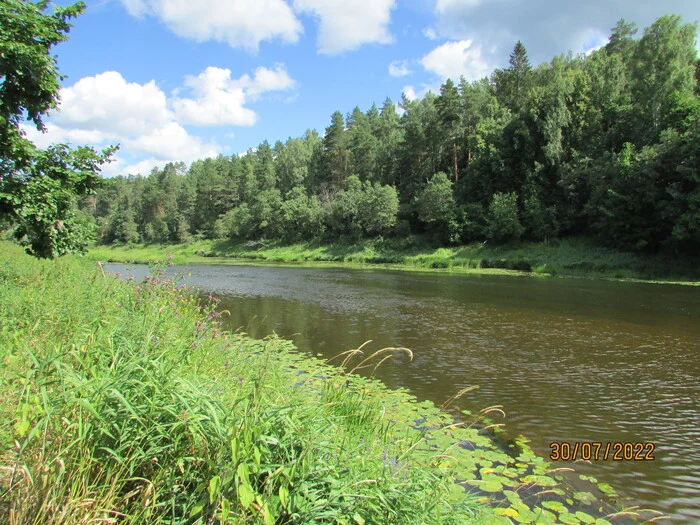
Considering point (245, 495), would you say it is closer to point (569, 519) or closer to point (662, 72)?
point (569, 519)

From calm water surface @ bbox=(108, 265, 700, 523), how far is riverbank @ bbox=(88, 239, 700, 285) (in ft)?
28.0

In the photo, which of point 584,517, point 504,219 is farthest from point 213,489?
point 504,219

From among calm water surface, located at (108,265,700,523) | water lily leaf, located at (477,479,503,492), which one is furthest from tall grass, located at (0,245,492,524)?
calm water surface, located at (108,265,700,523)

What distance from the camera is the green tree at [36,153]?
10378 mm

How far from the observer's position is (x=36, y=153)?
11.1m

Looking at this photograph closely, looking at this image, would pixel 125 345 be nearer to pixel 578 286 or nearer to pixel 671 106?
pixel 578 286

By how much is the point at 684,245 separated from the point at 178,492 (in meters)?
42.2

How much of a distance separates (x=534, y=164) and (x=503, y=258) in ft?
44.5

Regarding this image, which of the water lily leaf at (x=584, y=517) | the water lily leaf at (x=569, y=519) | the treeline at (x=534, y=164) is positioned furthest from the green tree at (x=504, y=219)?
the water lily leaf at (x=569, y=519)
